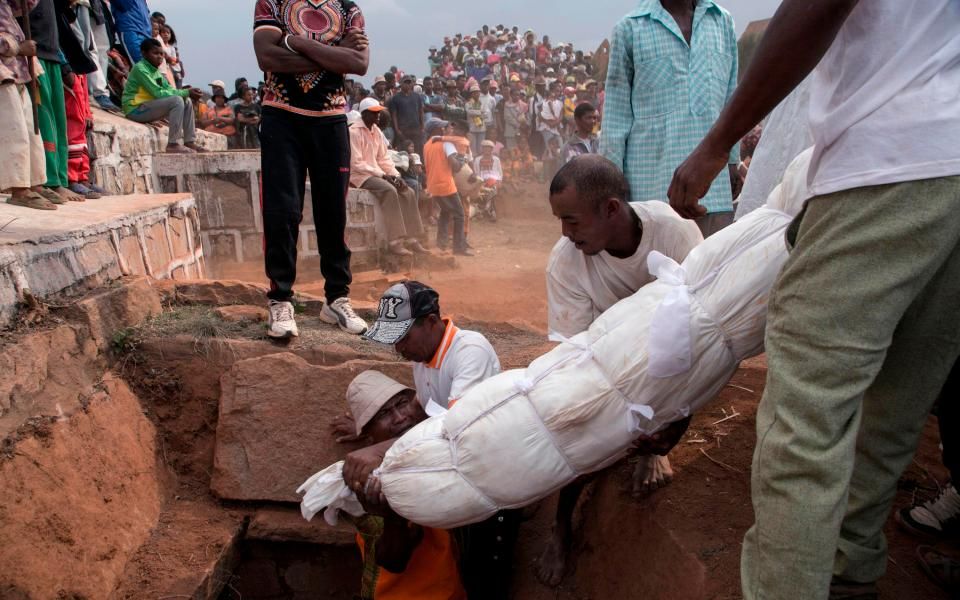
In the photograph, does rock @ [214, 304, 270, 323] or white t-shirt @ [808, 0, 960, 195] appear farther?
rock @ [214, 304, 270, 323]

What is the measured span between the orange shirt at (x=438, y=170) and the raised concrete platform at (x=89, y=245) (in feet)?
15.4

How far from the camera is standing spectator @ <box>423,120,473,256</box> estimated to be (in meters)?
9.55

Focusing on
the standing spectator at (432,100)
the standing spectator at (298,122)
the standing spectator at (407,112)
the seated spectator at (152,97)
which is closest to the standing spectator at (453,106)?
the standing spectator at (432,100)

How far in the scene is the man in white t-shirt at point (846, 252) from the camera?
1.19 metres

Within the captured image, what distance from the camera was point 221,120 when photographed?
1108cm

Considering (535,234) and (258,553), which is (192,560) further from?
(535,234)

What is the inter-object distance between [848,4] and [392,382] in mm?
2353

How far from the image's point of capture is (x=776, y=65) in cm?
127

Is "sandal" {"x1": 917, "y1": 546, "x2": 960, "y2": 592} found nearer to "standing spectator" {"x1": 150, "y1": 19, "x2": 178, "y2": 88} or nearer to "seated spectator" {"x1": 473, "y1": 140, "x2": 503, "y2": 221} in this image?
"standing spectator" {"x1": 150, "y1": 19, "x2": 178, "y2": 88}

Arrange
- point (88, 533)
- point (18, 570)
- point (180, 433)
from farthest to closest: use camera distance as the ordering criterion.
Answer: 1. point (180, 433)
2. point (88, 533)
3. point (18, 570)

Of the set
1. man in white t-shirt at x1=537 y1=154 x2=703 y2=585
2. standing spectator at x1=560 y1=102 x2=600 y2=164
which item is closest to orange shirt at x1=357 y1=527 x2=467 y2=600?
man in white t-shirt at x1=537 y1=154 x2=703 y2=585

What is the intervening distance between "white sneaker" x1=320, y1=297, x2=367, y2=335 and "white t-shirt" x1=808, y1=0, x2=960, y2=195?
2.97m

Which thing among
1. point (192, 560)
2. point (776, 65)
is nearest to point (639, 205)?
point (776, 65)

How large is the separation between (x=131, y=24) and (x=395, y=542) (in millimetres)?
8080
